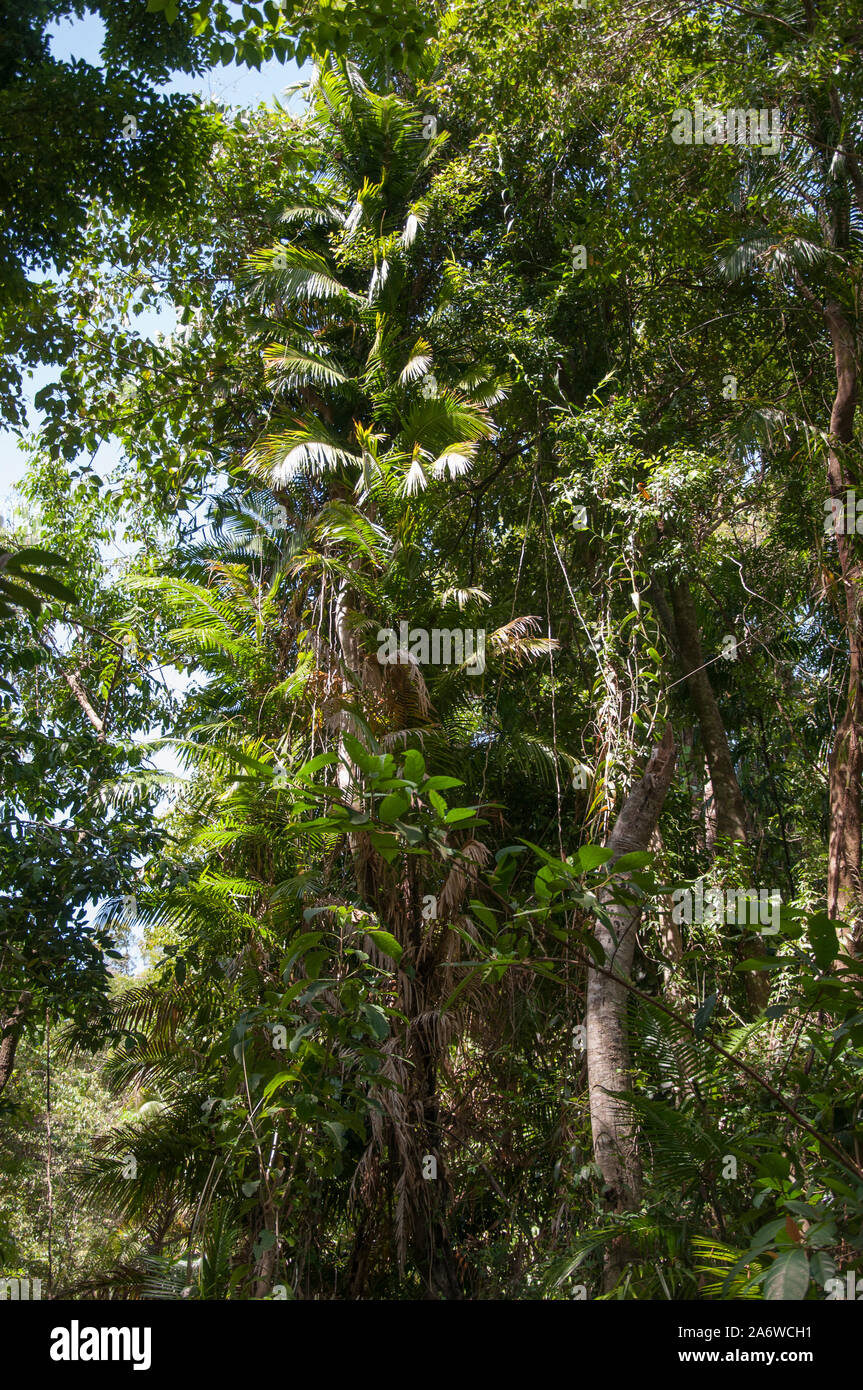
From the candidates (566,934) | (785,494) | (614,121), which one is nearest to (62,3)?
(614,121)

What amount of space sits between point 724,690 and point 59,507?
6660mm

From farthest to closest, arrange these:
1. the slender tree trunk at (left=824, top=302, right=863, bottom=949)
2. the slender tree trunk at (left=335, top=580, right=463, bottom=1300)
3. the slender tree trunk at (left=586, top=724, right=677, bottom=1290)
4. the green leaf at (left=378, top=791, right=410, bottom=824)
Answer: the slender tree trunk at (left=335, top=580, right=463, bottom=1300)
the slender tree trunk at (left=824, top=302, right=863, bottom=949)
the slender tree trunk at (left=586, top=724, right=677, bottom=1290)
the green leaf at (left=378, top=791, right=410, bottom=824)

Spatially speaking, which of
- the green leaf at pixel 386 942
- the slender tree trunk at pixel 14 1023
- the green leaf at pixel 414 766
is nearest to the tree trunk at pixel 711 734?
the slender tree trunk at pixel 14 1023

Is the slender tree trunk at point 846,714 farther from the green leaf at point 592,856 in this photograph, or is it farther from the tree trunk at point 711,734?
the green leaf at point 592,856

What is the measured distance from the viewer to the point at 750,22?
265 inches

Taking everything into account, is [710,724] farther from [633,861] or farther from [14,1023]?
[633,861]

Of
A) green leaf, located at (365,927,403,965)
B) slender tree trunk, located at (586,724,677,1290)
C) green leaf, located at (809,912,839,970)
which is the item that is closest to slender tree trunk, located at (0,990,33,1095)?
slender tree trunk, located at (586,724,677,1290)

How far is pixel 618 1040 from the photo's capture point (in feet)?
16.5

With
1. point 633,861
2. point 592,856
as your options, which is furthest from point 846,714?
point 592,856

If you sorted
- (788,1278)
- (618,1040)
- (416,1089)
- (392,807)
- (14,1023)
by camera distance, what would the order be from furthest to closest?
(416,1089)
(14,1023)
(618,1040)
(392,807)
(788,1278)

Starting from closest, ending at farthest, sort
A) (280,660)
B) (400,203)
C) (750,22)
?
(750,22) → (280,660) → (400,203)

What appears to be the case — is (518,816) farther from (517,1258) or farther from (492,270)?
(492,270)

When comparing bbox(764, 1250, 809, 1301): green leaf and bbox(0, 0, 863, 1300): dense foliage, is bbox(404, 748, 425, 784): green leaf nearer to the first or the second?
bbox(764, 1250, 809, 1301): green leaf

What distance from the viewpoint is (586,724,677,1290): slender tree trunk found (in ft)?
15.3
